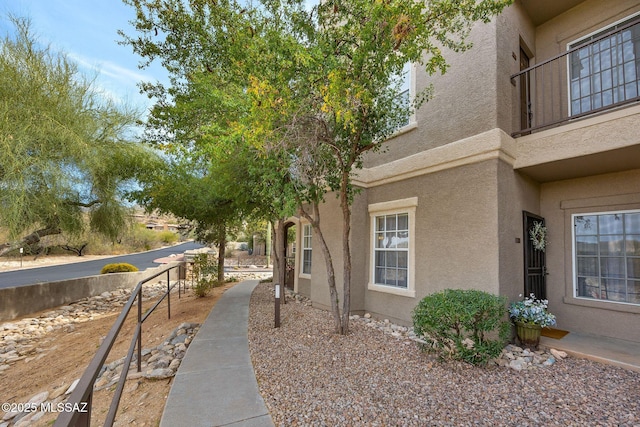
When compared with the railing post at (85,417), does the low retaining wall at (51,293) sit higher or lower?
lower

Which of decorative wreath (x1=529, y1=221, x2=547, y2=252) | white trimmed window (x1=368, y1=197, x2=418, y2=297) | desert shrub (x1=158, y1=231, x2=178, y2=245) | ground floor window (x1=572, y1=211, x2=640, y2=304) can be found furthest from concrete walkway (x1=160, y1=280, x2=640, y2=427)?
desert shrub (x1=158, y1=231, x2=178, y2=245)

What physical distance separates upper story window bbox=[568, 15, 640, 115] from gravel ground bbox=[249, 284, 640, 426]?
15.2 feet

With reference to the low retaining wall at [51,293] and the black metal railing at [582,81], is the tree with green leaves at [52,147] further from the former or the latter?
the black metal railing at [582,81]

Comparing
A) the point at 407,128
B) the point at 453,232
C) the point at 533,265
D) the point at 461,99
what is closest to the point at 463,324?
the point at 453,232

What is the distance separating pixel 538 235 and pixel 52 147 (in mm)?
11302

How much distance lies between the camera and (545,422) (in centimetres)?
294

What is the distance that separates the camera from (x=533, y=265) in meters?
5.68

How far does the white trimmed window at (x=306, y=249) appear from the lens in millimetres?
9992

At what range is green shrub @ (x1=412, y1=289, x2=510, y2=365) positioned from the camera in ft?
13.1

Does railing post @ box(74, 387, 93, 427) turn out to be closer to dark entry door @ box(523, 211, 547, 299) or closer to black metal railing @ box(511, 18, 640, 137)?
dark entry door @ box(523, 211, 547, 299)

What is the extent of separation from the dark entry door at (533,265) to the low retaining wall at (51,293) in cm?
1326

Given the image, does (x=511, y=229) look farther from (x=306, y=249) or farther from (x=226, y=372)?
Result: (x=306, y=249)

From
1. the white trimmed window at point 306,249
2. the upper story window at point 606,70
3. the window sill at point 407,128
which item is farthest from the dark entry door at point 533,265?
the white trimmed window at point 306,249

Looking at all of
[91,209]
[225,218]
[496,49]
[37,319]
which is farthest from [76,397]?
[37,319]
